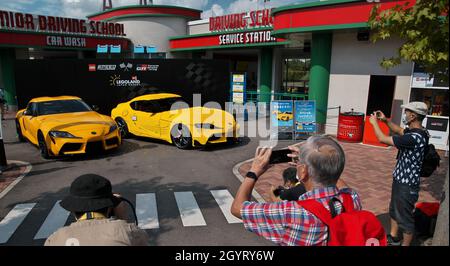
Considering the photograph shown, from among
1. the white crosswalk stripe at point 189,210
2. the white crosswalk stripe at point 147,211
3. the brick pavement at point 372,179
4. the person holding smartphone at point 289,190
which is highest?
the person holding smartphone at point 289,190

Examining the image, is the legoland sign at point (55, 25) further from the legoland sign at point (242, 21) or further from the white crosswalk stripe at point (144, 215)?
the white crosswalk stripe at point (144, 215)

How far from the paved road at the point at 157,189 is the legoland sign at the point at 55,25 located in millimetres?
12280

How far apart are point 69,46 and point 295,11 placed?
54.1ft

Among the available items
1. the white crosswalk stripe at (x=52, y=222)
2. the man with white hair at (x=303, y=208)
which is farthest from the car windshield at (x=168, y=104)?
the man with white hair at (x=303, y=208)

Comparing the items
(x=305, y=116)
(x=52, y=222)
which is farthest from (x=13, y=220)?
(x=305, y=116)

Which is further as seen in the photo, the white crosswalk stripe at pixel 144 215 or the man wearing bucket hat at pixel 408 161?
the white crosswalk stripe at pixel 144 215

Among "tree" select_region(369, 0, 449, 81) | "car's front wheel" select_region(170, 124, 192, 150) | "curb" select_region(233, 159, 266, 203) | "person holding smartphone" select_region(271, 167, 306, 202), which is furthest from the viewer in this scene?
"car's front wheel" select_region(170, 124, 192, 150)

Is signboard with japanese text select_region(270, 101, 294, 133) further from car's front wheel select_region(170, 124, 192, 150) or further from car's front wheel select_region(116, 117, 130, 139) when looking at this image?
car's front wheel select_region(116, 117, 130, 139)

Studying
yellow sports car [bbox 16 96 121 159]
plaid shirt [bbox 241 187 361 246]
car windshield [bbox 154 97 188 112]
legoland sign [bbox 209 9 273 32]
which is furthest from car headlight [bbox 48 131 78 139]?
legoland sign [bbox 209 9 273 32]

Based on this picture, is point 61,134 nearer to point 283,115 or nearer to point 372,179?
point 283,115

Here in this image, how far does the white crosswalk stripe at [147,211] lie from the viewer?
539 cm

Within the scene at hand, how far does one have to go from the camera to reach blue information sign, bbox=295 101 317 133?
12242mm

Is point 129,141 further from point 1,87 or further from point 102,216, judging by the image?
point 1,87

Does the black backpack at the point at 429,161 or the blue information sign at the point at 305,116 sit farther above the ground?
the black backpack at the point at 429,161
